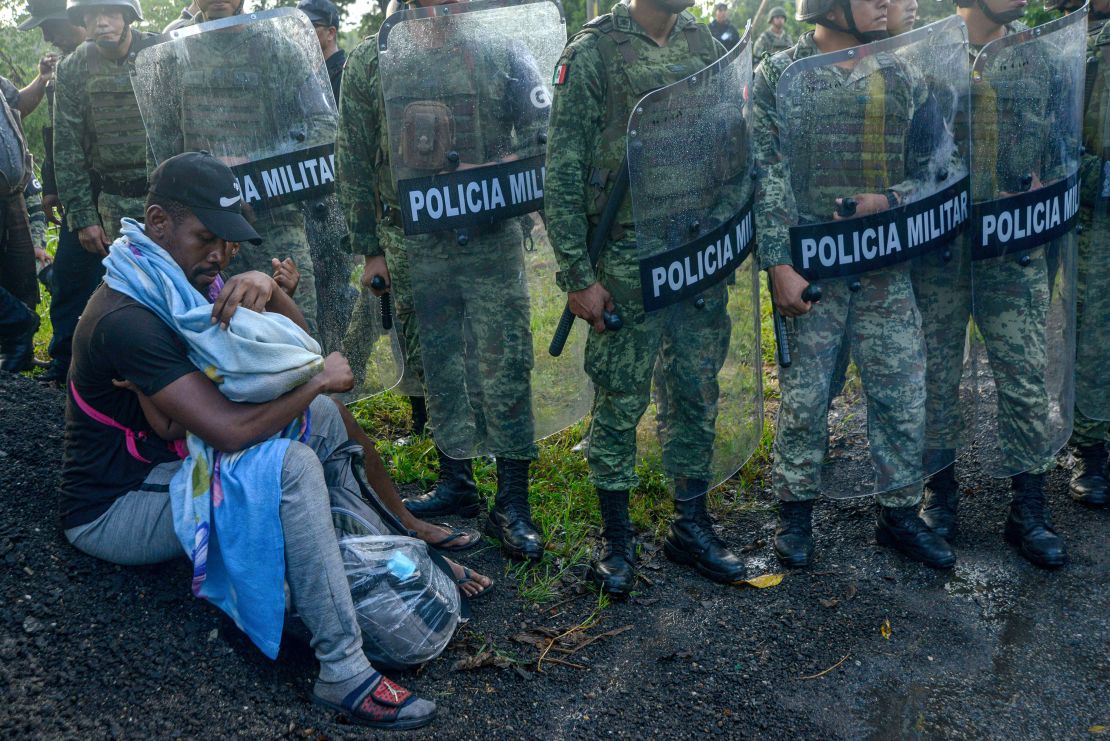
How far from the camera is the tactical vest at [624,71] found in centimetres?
308

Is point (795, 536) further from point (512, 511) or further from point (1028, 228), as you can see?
point (1028, 228)

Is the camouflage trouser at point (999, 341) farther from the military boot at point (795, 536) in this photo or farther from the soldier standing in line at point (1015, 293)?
the military boot at point (795, 536)

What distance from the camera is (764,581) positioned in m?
3.43

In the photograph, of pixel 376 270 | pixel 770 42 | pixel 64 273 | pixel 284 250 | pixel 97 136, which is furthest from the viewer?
pixel 770 42

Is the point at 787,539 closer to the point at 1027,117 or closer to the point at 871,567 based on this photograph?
the point at 871,567

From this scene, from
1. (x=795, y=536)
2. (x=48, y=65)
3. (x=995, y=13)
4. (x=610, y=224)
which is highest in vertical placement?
(x=48, y=65)

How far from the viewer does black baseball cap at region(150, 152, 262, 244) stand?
8.73ft

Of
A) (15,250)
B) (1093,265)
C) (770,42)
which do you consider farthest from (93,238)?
(770,42)

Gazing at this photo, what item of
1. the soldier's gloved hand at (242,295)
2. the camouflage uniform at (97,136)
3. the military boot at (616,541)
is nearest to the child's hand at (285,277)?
the soldier's gloved hand at (242,295)

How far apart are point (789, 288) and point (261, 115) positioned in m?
2.31

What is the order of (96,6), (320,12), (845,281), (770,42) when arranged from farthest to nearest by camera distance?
(770,42)
(320,12)
(96,6)
(845,281)

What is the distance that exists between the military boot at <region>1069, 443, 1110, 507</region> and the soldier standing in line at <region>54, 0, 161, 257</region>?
4321mm

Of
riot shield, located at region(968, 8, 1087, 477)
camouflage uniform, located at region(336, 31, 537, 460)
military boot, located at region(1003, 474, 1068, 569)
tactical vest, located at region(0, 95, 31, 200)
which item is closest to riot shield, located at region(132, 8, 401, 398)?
camouflage uniform, located at region(336, 31, 537, 460)

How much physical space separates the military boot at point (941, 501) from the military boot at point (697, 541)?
816 mm
